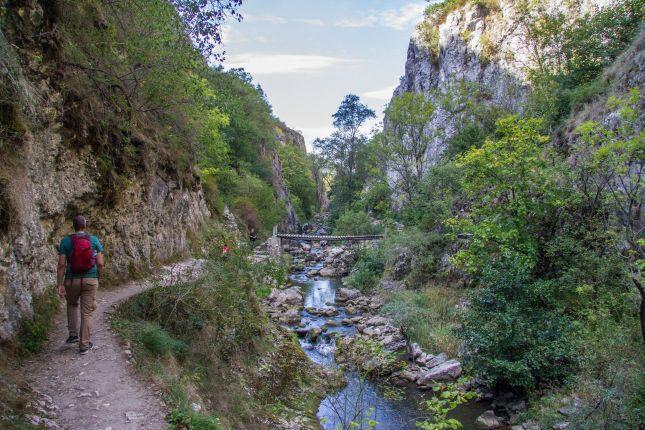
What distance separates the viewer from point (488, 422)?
923 centimetres

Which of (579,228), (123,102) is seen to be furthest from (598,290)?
(123,102)

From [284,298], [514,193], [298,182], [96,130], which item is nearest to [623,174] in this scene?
[514,193]

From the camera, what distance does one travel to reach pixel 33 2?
6918mm

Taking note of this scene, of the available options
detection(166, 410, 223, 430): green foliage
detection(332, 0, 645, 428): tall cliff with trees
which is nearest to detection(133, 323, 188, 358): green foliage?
detection(166, 410, 223, 430): green foliage

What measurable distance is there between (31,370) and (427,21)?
4598 centimetres

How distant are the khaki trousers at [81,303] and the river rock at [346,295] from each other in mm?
16721

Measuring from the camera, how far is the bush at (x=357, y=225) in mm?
35812

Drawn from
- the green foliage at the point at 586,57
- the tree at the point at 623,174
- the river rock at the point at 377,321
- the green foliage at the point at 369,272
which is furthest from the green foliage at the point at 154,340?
the green foliage at the point at 369,272

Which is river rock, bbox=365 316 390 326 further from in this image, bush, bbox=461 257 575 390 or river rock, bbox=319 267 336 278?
river rock, bbox=319 267 336 278

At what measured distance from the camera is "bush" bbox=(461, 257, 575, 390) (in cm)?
947

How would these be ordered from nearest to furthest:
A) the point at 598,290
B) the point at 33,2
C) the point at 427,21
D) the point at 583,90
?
the point at 33,2, the point at 598,290, the point at 583,90, the point at 427,21

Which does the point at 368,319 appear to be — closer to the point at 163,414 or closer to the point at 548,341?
the point at 548,341

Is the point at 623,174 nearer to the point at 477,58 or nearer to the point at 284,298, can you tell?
the point at 284,298

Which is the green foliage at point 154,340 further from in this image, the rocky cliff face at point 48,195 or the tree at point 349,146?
the tree at point 349,146
